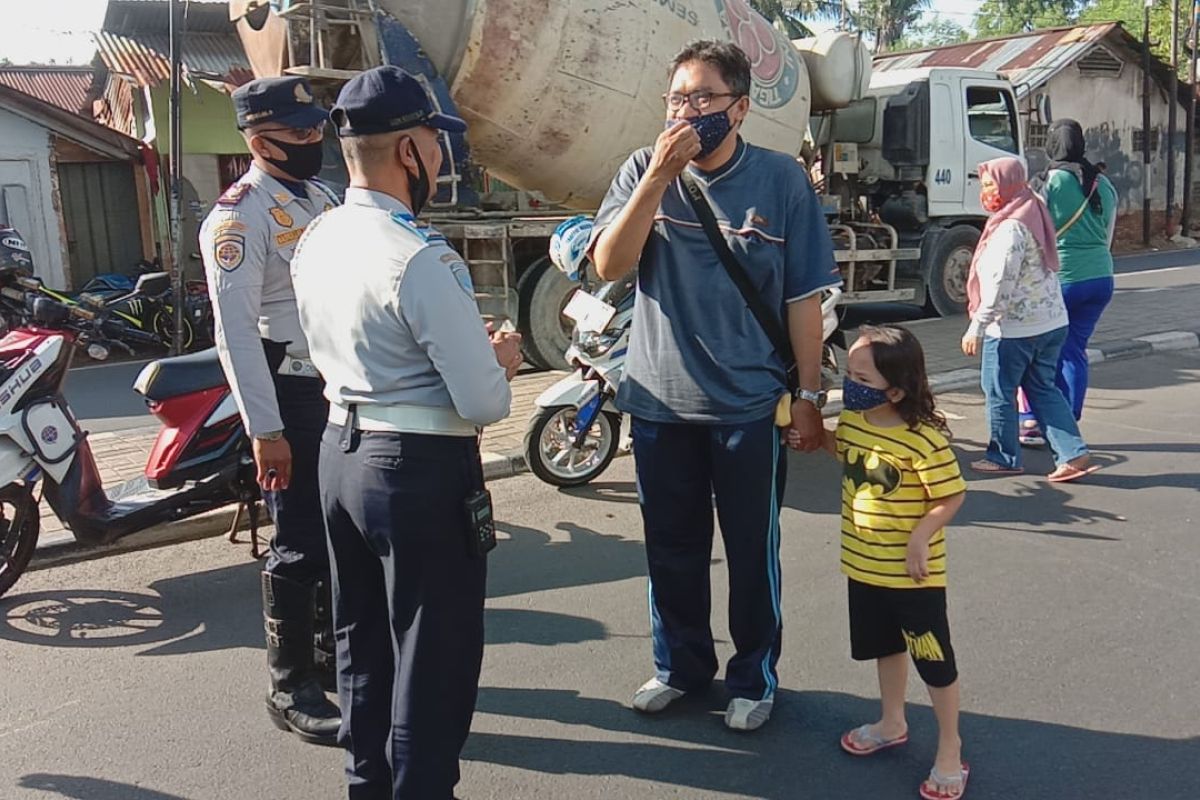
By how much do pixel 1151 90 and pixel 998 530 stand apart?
881 inches

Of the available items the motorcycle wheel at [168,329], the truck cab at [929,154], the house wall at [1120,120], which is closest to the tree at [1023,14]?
the house wall at [1120,120]

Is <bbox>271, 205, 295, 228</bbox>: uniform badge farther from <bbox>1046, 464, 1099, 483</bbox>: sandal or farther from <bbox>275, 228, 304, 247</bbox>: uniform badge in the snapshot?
<bbox>1046, 464, 1099, 483</bbox>: sandal

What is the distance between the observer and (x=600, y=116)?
8180mm

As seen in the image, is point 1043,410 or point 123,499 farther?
point 1043,410

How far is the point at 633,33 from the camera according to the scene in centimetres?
800

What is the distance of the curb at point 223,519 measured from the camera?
191 inches

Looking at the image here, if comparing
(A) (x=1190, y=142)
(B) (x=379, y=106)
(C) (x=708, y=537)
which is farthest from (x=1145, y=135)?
(B) (x=379, y=106)

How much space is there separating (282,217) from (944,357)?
751 centimetres

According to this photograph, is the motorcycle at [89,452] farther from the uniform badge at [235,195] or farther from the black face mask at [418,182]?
the black face mask at [418,182]

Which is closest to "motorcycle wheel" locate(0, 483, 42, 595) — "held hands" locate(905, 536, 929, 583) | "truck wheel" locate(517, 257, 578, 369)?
"held hands" locate(905, 536, 929, 583)

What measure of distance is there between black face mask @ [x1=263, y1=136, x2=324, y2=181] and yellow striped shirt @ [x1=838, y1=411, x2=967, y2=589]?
1.83 m

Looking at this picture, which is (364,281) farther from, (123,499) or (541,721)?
(123,499)

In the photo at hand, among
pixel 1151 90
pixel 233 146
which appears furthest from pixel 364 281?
pixel 1151 90

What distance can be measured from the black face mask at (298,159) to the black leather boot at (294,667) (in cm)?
126
